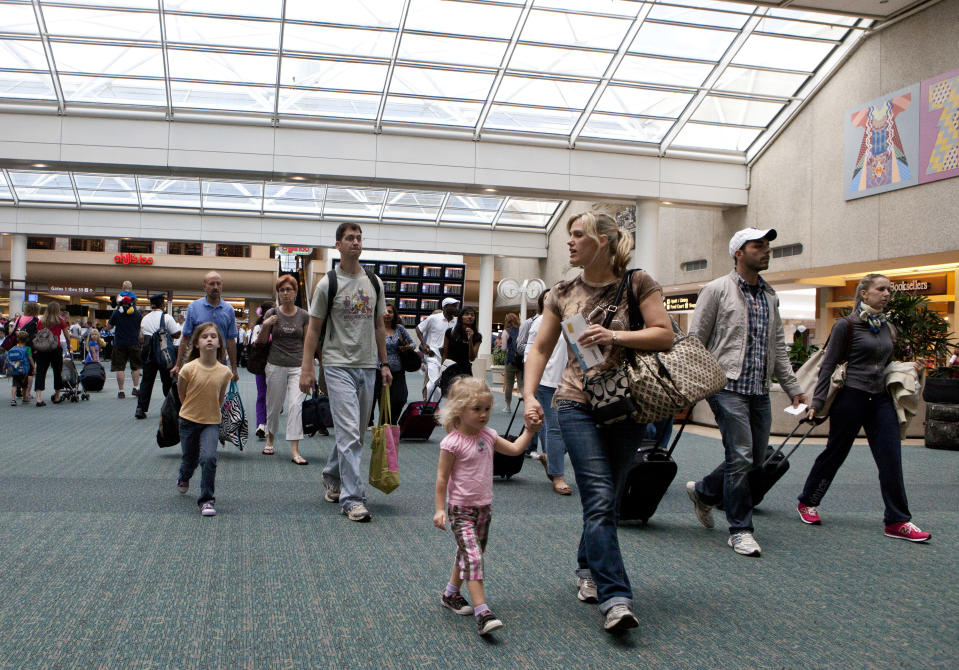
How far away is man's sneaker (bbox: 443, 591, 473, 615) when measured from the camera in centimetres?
333

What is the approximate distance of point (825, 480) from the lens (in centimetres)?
537

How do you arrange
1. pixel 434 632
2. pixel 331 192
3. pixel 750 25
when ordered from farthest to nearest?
pixel 331 192, pixel 750 25, pixel 434 632

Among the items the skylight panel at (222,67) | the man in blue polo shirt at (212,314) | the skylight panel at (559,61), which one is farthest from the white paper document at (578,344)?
the skylight panel at (222,67)

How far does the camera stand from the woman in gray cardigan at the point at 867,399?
16.4 feet

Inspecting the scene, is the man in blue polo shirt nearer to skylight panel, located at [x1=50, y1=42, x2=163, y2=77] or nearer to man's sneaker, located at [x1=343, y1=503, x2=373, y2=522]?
man's sneaker, located at [x1=343, y1=503, x2=373, y2=522]

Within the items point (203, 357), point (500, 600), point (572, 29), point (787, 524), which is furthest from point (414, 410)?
point (572, 29)

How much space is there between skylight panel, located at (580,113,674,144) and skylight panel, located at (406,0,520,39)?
358cm

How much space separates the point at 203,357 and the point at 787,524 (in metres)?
4.03

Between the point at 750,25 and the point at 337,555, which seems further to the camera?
the point at 750,25

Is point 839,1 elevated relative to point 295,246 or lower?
elevated

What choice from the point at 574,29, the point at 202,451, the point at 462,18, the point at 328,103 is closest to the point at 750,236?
the point at 202,451

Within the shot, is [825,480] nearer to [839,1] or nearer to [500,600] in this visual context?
[500,600]

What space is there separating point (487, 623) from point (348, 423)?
2514 millimetres

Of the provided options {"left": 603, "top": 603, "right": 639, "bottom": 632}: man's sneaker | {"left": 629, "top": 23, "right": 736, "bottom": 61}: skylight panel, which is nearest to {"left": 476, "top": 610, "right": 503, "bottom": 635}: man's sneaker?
{"left": 603, "top": 603, "right": 639, "bottom": 632}: man's sneaker
